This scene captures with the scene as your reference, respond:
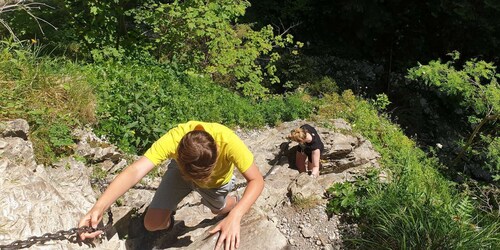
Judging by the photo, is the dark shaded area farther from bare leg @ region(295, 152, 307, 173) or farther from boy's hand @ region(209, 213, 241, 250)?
boy's hand @ region(209, 213, 241, 250)

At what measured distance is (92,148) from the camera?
506 cm

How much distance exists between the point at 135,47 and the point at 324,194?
183 inches

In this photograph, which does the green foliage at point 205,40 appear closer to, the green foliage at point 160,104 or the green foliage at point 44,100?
the green foliage at point 160,104

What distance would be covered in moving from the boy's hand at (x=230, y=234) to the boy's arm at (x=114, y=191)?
0.68 m

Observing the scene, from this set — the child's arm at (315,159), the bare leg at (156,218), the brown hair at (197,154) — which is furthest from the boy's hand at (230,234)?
the child's arm at (315,159)

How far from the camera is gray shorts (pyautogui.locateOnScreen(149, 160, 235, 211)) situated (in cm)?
379

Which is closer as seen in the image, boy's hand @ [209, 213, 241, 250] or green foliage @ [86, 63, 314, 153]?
boy's hand @ [209, 213, 241, 250]

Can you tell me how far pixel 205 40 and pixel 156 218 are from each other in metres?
5.39

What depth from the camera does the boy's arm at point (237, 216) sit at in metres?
2.74

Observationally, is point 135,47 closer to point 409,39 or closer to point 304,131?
point 304,131

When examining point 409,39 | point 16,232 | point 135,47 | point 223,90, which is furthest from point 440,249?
point 409,39

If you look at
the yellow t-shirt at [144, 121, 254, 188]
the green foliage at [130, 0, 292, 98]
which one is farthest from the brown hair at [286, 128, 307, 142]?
the yellow t-shirt at [144, 121, 254, 188]

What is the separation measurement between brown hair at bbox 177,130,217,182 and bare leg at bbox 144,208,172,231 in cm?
126

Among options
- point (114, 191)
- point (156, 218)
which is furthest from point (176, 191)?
point (114, 191)
